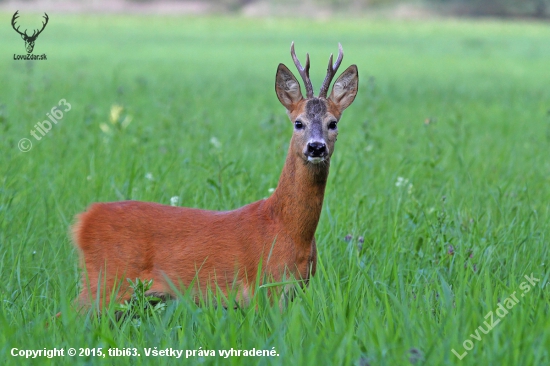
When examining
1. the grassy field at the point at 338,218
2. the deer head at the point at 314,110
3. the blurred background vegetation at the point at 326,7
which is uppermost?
the blurred background vegetation at the point at 326,7

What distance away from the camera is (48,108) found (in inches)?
352

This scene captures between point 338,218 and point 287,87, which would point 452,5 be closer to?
point 338,218

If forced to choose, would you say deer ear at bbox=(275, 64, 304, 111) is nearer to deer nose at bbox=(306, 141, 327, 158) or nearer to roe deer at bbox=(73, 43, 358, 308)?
roe deer at bbox=(73, 43, 358, 308)

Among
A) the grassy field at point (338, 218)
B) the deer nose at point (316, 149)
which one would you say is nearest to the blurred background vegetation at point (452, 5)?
the grassy field at point (338, 218)

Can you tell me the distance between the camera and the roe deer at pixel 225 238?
3.45 m

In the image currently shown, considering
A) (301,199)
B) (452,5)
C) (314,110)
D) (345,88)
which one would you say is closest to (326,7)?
(452,5)

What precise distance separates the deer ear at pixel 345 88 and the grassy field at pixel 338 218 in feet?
2.38

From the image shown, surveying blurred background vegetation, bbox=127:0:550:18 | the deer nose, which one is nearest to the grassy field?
the deer nose

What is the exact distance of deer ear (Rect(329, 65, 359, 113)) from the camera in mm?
3840

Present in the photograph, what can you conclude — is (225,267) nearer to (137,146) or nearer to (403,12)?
(137,146)

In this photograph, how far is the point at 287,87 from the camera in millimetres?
3789

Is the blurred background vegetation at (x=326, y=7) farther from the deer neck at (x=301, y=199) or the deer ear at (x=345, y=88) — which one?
the deer neck at (x=301, y=199)

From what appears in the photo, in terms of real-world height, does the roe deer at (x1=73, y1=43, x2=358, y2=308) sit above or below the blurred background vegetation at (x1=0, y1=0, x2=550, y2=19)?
below

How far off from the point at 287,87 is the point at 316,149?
0.55 meters
